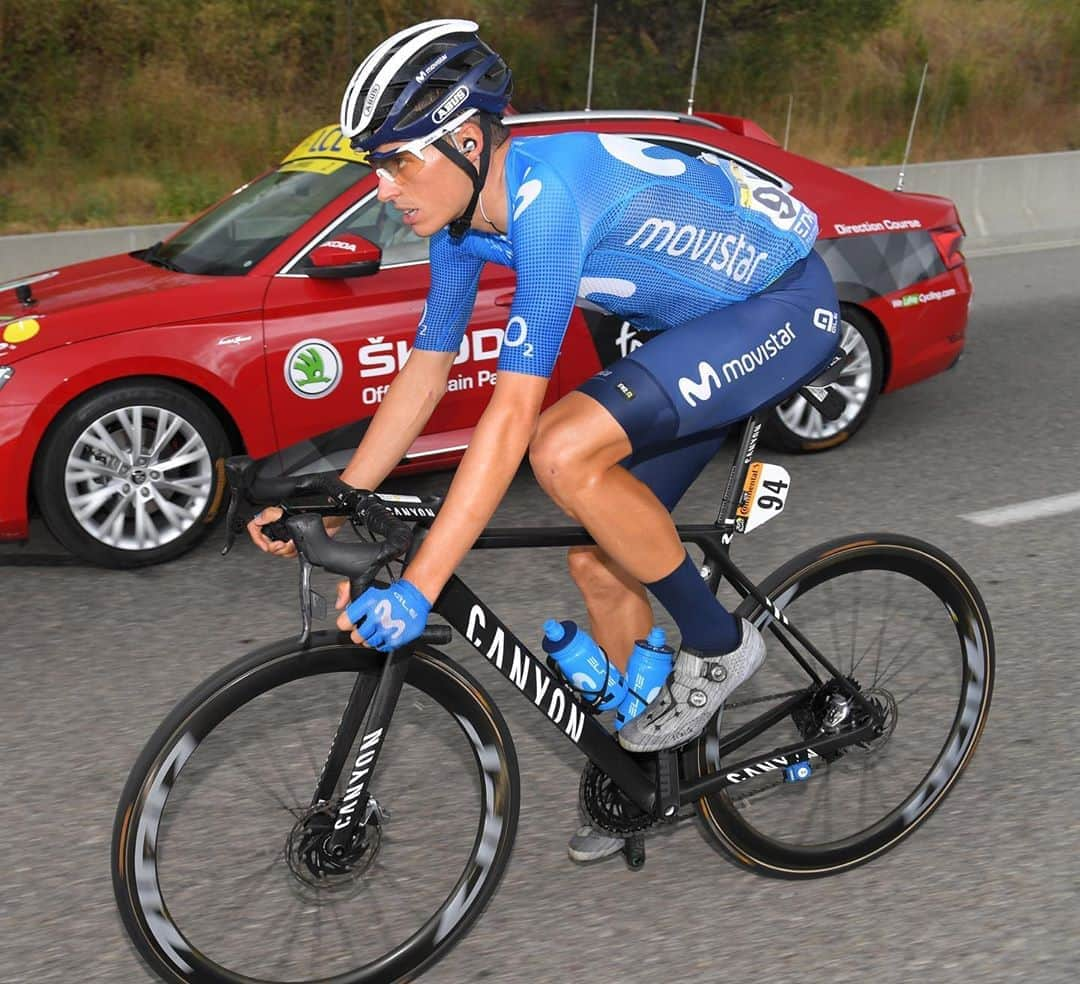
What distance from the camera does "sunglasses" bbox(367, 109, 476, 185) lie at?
284cm

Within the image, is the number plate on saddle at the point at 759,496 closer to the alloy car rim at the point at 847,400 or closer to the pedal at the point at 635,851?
the pedal at the point at 635,851

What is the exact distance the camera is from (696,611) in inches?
125

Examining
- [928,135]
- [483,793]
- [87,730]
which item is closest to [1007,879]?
[483,793]

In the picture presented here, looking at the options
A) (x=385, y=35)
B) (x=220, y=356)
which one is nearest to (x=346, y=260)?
(x=220, y=356)

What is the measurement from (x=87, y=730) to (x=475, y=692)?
73.1 inches

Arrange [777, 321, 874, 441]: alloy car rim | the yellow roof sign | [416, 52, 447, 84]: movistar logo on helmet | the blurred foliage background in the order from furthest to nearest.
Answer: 1. the blurred foliage background
2. [777, 321, 874, 441]: alloy car rim
3. the yellow roof sign
4. [416, 52, 447, 84]: movistar logo on helmet

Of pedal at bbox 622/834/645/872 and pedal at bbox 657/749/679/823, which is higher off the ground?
pedal at bbox 657/749/679/823

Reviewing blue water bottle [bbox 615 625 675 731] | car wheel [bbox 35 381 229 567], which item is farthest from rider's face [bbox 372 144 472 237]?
car wheel [bbox 35 381 229 567]

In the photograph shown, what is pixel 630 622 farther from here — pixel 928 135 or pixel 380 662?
pixel 928 135

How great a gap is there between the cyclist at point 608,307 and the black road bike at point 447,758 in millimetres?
135

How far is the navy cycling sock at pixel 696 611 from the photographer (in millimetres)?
3111

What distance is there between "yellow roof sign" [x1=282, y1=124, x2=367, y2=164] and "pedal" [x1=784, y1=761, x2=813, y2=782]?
370cm

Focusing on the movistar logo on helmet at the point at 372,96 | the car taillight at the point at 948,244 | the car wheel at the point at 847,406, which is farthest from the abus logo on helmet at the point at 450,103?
the car taillight at the point at 948,244

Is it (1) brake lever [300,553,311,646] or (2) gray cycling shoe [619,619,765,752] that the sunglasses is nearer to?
(1) brake lever [300,553,311,646]
